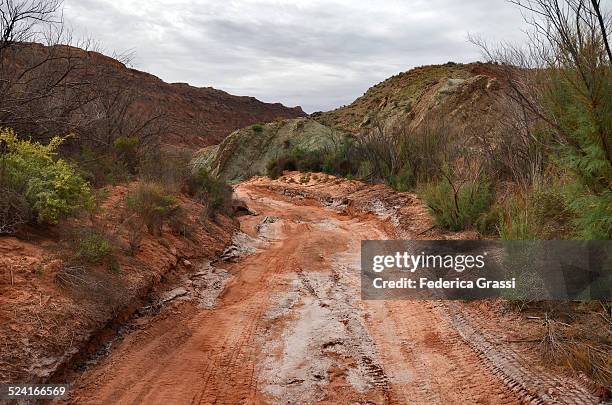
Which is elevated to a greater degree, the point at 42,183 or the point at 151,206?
the point at 42,183

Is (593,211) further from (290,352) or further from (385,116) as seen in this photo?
(385,116)

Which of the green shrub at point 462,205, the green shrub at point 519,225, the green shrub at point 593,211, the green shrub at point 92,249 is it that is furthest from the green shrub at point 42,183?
the green shrub at point 462,205

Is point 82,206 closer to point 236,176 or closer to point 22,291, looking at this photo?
point 22,291

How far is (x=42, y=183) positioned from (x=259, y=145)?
34.6m

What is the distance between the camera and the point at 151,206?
28.7 ft

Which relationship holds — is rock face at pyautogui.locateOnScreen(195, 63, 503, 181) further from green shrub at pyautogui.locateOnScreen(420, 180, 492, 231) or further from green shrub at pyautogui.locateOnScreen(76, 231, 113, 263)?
green shrub at pyautogui.locateOnScreen(76, 231, 113, 263)

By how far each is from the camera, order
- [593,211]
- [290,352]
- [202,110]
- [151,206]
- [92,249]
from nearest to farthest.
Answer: [593,211] → [290,352] → [92,249] → [151,206] → [202,110]

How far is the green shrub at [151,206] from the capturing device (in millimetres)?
8648

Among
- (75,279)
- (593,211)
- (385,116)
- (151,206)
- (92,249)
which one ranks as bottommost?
(75,279)

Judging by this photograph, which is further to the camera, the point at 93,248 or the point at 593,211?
the point at 93,248

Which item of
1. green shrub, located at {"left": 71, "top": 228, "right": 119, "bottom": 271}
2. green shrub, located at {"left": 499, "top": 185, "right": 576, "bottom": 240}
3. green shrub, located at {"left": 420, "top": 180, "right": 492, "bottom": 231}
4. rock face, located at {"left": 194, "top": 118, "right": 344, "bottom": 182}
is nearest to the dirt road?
green shrub, located at {"left": 71, "top": 228, "right": 119, "bottom": 271}

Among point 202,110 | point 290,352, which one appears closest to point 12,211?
point 290,352

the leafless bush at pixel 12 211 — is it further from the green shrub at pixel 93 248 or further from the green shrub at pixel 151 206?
the green shrub at pixel 151 206

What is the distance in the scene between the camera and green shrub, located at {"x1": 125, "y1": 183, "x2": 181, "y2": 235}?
8648mm
